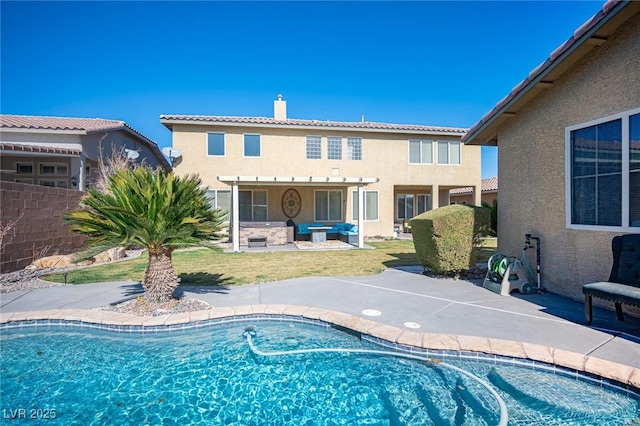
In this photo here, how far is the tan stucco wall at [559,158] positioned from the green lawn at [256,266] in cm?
164

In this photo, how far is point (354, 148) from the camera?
70.3 ft

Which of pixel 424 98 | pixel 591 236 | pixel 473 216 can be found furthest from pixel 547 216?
pixel 424 98

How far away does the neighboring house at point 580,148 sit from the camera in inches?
228

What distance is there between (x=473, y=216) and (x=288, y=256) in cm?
791

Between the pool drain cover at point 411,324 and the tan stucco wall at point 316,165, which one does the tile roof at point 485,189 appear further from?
the pool drain cover at point 411,324

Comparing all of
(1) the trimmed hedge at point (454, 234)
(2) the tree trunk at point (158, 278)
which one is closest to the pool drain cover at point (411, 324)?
(1) the trimmed hedge at point (454, 234)

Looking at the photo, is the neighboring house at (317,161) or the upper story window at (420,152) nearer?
the neighboring house at (317,161)

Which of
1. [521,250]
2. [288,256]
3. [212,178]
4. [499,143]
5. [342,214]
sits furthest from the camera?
[342,214]

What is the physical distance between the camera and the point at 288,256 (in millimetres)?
14133

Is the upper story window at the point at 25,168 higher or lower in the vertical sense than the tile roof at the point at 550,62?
lower

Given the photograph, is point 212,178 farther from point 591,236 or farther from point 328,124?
point 591,236

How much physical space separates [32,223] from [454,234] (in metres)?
13.2

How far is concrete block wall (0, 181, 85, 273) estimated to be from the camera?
31.2 feet

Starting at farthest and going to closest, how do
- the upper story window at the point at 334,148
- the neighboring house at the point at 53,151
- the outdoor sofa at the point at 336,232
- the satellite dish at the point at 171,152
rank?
1. the upper story window at the point at 334,148
2. the outdoor sofa at the point at 336,232
3. the satellite dish at the point at 171,152
4. the neighboring house at the point at 53,151
